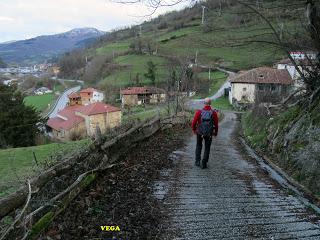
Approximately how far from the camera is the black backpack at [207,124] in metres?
8.71

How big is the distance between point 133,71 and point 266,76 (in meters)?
39.0

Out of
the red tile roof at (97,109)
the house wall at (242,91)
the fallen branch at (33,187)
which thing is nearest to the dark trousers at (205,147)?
the fallen branch at (33,187)

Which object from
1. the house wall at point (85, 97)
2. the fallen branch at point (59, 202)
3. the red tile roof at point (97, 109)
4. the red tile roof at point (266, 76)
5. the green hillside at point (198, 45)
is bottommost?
the house wall at point (85, 97)

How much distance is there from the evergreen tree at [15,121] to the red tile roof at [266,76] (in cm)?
2885

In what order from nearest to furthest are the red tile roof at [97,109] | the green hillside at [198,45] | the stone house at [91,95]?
the green hillside at [198,45]
the red tile roof at [97,109]
the stone house at [91,95]

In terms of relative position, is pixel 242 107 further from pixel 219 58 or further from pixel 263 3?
pixel 263 3

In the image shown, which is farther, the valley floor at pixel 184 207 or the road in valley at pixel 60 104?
the road in valley at pixel 60 104

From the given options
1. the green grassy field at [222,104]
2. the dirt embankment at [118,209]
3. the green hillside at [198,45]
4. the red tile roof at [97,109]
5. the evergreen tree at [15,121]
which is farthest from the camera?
the green grassy field at [222,104]

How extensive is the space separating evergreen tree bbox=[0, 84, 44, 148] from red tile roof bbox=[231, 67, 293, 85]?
28.8 meters

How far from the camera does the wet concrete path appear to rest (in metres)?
5.10

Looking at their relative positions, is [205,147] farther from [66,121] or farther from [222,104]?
[222,104]

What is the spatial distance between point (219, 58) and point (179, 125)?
216 ft

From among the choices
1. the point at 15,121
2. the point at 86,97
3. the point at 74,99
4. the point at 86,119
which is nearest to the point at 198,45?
the point at 15,121

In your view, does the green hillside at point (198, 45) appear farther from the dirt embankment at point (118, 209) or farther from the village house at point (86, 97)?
the dirt embankment at point (118, 209)
